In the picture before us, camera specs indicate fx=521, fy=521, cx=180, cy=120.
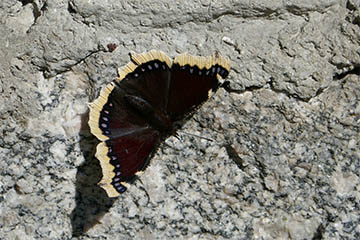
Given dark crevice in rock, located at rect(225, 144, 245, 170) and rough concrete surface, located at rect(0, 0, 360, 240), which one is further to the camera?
dark crevice in rock, located at rect(225, 144, 245, 170)

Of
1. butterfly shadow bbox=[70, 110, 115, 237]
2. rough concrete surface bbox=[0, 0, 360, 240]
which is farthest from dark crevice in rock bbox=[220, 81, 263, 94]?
butterfly shadow bbox=[70, 110, 115, 237]

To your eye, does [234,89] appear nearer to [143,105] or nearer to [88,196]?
[143,105]

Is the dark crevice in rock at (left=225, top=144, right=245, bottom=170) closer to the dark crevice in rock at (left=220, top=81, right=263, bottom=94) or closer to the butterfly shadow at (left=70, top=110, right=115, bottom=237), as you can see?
the dark crevice in rock at (left=220, top=81, right=263, bottom=94)

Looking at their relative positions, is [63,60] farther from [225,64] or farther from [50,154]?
[225,64]

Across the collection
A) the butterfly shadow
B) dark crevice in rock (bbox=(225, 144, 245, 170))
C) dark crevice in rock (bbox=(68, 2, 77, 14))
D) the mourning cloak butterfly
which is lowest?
the butterfly shadow

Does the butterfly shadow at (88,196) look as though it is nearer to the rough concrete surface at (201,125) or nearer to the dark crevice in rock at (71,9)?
the rough concrete surface at (201,125)

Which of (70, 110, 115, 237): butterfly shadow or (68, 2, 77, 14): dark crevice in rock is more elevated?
(68, 2, 77, 14): dark crevice in rock
